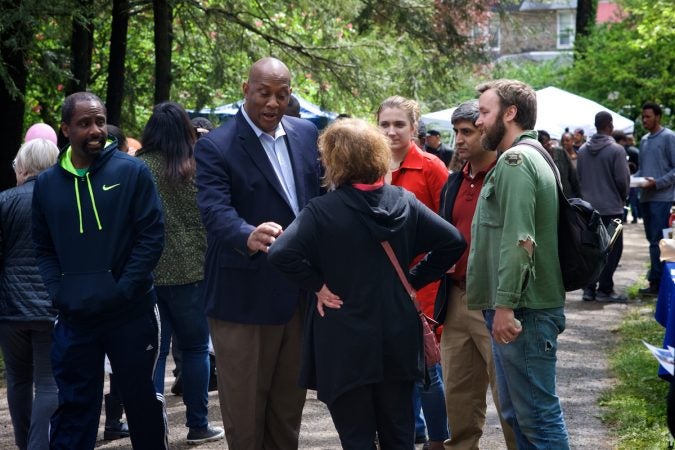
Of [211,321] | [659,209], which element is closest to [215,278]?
[211,321]

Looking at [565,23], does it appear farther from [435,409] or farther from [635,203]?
[435,409]

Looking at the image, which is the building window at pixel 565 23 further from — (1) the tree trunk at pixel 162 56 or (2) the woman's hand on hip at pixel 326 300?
(2) the woman's hand on hip at pixel 326 300

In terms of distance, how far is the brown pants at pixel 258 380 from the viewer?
523cm

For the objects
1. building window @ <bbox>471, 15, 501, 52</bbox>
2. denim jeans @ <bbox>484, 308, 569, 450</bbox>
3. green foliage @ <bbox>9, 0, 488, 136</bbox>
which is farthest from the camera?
building window @ <bbox>471, 15, 501, 52</bbox>

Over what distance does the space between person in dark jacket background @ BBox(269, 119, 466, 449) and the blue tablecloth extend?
2083 mm

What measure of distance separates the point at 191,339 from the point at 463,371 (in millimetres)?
2017

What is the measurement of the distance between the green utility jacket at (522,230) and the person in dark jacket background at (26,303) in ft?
8.49

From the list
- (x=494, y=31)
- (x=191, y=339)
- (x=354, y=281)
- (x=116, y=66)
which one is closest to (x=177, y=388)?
(x=191, y=339)

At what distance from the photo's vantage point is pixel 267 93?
518 centimetres

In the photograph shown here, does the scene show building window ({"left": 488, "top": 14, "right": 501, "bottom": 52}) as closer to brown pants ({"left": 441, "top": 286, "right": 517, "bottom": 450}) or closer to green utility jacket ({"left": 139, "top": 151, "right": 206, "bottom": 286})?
green utility jacket ({"left": 139, "top": 151, "right": 206, "bottom": 286})

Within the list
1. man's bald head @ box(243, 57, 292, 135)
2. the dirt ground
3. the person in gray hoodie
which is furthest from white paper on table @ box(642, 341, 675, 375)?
the person in gray hoodie

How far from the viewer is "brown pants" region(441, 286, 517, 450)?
573 centimetres

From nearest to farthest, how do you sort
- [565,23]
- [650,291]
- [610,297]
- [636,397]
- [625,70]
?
[636,397]
[610,297]
[650,291]
[625,70]
[565,23]

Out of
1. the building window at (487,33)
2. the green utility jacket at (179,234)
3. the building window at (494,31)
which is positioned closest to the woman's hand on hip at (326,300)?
the green utility jacket at (179,234)
